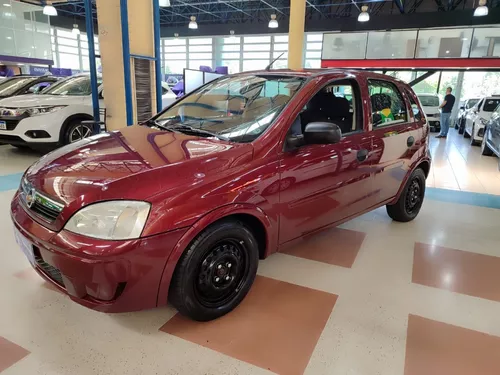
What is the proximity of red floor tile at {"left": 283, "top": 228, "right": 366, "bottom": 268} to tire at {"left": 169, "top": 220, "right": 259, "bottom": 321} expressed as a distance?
735 mm

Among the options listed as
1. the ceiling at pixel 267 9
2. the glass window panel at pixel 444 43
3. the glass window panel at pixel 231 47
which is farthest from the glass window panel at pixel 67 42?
the glass window panel at pixel 444 43

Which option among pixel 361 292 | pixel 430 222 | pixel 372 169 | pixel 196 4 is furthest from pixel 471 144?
pixel 196 4

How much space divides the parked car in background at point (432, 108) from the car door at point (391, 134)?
1052cm

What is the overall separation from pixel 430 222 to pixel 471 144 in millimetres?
7741

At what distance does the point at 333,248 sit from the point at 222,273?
1329 mm

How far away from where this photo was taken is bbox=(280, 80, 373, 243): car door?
2.19 meters

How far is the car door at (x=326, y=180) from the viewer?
86.2 inches

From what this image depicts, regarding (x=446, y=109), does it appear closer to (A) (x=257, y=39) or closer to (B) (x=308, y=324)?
(B) (x=308, y=324)

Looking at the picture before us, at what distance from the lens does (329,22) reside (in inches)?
690

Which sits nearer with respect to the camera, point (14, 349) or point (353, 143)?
point (14, 349)

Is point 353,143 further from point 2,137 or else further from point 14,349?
point 2,137

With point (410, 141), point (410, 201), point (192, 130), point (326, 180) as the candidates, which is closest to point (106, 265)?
point (192, 130)

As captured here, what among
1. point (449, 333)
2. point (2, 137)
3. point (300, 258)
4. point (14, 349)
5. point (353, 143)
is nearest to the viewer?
point (14, 349)

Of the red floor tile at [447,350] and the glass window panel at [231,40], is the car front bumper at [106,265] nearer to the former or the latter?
the red floor tile at [447,350]
